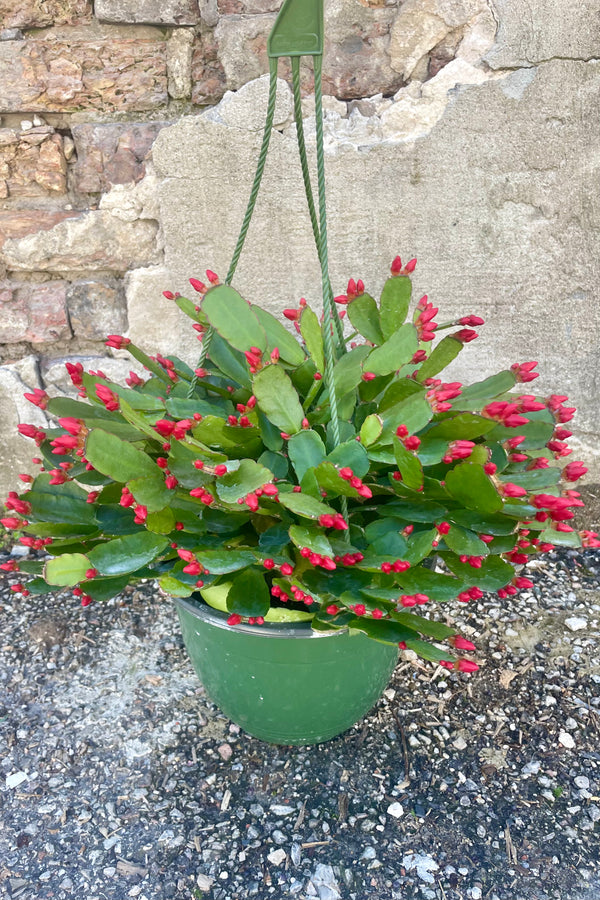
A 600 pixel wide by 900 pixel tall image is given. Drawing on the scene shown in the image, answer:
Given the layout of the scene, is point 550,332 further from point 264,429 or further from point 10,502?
point 10,502

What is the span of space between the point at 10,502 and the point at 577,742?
120cm

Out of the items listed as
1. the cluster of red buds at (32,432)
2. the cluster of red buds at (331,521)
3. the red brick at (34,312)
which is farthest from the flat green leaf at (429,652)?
the red brick at (34,312)

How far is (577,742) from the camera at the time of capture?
1310 mm

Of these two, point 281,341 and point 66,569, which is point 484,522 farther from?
point 66,569

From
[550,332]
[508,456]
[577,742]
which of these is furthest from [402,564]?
[550,332]

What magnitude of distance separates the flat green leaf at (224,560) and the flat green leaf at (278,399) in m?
0.19

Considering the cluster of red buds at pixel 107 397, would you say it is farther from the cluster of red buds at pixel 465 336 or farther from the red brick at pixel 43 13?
the red brick at pixel 43 13

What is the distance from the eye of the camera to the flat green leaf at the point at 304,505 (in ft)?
2.59

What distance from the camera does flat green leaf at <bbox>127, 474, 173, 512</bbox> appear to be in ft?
2.72

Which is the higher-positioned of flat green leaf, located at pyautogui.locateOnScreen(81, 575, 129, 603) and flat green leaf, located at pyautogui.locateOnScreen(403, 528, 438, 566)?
flat green leaf, located at pyautogui.locateOnScreen(403, 528, 438, 566)

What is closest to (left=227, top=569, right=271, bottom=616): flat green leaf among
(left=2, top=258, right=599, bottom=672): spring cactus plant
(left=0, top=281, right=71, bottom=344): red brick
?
(left=2, top=258, right=599, bottom=672): spring cactus plant

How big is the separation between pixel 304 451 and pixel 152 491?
0.70ft

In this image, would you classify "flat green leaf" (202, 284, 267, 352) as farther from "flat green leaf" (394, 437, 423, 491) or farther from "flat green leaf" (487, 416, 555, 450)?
"flat green leaf" (487, 416, 555, 450)

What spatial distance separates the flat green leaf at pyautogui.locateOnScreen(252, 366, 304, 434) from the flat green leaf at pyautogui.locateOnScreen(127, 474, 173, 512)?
0.18 meters
